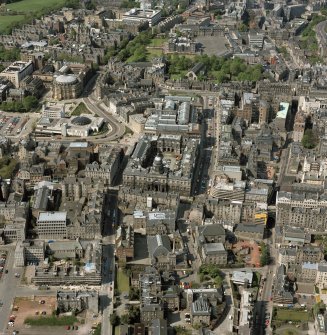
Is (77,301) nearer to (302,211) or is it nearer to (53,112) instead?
(302,211)

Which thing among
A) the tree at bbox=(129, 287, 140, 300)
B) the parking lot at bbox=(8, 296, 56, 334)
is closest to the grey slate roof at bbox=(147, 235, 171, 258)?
the tree at bbox=(129, 287, 140, 300)

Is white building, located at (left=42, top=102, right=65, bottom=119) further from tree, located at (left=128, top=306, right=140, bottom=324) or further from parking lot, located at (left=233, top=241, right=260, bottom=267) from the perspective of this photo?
Result: tree, located at (left=128, top=306, right=140, bottom=324)

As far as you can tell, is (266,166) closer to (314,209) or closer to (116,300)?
(314,209)

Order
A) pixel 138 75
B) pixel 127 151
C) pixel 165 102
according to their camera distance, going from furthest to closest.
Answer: pixel 138 75 < pixel 165 102 < pixel 127 151

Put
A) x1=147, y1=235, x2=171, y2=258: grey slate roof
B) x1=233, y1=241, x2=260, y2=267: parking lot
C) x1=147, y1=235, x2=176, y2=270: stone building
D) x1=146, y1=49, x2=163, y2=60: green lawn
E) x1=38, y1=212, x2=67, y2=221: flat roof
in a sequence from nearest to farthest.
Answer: x1=147, y1=235, x2=176, y2=270: stone building
x1=147, y1=235, x2=171, y2=258: grey slate roof
x1=233, y1=241, x2=260, y2=267: parking lot
x1=38, y1=212, x2=67, y2=221: flat roof
x1=146, y1=49, x2=163, y2=60: green lawn

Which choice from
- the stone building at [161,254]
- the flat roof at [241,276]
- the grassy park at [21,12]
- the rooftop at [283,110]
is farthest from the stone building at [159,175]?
the grassy park at [21,12]

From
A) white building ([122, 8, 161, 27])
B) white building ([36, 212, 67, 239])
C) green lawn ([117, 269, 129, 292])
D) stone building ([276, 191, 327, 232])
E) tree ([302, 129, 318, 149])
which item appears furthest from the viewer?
white building ([122, 8, 161, 27])

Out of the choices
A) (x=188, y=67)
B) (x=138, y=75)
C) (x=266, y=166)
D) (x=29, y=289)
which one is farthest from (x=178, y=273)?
(x=188, y=67)
